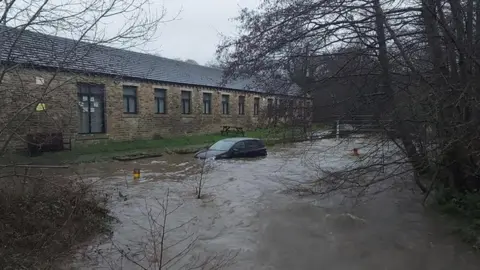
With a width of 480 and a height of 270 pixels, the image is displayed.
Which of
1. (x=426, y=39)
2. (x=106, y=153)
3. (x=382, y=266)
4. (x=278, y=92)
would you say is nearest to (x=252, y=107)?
(x=106, y=153)

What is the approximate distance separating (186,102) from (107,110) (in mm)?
7713

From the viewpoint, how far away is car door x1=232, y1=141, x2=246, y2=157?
698 inches

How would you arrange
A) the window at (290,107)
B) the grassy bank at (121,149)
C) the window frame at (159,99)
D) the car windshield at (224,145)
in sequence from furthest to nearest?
1. the window frame at (159,99)
2. the car windshield at (224,145)
3. the grassy bank at (121,149)
4. the window at (290,107)

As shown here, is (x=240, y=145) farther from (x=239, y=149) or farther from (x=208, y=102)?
(x=208, y=102)

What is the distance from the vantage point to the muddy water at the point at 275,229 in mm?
6625

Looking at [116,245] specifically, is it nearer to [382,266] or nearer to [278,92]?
[382,266]

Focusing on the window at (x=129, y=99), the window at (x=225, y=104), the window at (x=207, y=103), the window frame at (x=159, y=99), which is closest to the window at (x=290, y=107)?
the window at (x=129, y=99)

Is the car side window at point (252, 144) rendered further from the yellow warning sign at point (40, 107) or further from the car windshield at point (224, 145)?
the yellow warning sign at point (40, 107)

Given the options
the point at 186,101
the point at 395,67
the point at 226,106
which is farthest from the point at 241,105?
the point at 395,67

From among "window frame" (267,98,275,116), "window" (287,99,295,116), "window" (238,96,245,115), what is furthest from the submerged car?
"window" (238,96,245,115)

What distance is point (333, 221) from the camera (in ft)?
28.9

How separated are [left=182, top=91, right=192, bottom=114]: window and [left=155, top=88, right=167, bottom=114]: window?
6.79 ft

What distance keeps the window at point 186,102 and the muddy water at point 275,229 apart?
16.4 meters

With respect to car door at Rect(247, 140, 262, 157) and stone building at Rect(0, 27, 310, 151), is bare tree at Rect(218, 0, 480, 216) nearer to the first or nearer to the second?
stone building at Rect(0, 27, 310, 151)
